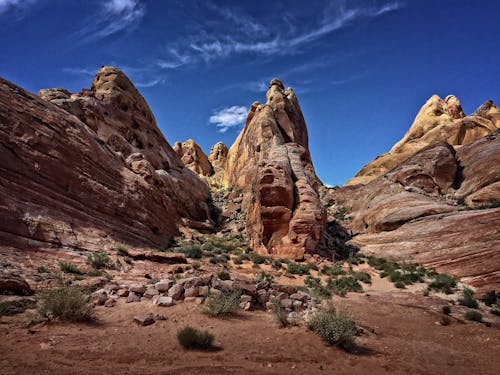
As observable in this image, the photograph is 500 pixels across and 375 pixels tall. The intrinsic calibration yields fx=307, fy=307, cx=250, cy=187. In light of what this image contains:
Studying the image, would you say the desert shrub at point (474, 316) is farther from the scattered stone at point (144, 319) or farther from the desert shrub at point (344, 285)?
Result: the scattered stone at point (144, 319)

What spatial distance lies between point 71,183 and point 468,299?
20.2 meters

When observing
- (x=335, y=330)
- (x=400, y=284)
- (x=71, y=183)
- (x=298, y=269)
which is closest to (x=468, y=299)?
(x=400, y=284)

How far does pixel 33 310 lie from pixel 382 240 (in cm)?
2237

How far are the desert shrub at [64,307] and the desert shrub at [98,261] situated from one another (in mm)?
5797

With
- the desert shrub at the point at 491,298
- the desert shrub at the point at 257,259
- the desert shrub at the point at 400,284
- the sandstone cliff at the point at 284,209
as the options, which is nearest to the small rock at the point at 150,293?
the desert shrub at the point at 257,259

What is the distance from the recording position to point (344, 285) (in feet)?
52.6

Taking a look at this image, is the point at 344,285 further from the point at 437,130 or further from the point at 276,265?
the point at 437,130

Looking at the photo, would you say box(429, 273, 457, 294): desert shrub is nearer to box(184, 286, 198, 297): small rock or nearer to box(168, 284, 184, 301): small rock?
box(184, 286, 198, 297): small rock

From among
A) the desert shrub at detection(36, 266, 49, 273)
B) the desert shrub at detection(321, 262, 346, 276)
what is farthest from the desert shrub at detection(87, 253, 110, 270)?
the desert shrub at detection(321, 262, 346, 276)

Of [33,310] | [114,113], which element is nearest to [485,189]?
[33,310]

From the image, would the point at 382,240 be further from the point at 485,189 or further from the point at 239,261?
the point at 239,261

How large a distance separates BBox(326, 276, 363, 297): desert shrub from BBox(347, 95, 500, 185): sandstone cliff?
2944cm

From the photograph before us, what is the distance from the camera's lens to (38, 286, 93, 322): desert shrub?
6.77 metres

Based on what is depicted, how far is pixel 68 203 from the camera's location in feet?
52.7
